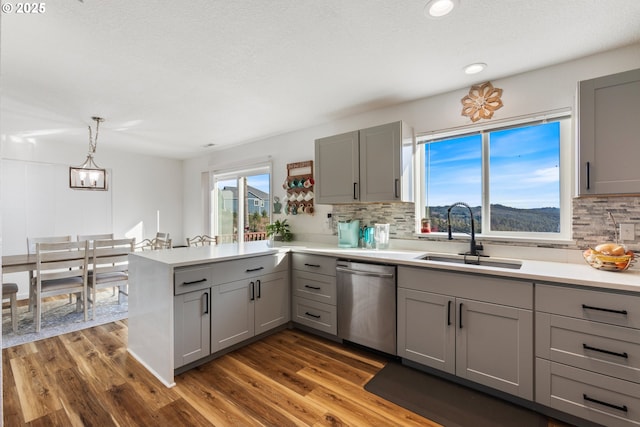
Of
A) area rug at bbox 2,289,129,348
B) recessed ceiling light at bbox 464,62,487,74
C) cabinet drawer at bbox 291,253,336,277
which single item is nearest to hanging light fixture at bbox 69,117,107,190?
area rug at bbox 2,289,129,348

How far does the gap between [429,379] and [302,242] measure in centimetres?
209

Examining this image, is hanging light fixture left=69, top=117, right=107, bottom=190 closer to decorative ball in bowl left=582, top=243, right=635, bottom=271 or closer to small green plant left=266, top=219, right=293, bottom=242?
small green plant left=266, top=219, right=293, bottom=242

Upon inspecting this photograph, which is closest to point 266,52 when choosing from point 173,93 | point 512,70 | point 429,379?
point 173,93

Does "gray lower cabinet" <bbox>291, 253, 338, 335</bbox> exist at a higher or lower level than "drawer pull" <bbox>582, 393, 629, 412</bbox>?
higher

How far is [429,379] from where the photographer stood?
241 cm

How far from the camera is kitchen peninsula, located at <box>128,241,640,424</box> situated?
1.84m

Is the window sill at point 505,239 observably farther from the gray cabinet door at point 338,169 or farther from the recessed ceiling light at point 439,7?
the recessed ceiling light at point 439,7

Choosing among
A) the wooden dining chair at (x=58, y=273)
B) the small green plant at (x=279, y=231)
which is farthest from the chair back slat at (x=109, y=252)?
the small green plant at (x=279, y=231)

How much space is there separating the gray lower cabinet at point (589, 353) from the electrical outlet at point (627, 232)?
65cm

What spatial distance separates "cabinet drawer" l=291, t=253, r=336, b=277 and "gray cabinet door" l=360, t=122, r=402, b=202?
0.69 meters

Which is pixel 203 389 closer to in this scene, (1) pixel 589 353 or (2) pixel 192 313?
(2) pixel 192 313

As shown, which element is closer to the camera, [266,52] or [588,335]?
[588,335]

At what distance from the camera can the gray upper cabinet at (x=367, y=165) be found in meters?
2.92

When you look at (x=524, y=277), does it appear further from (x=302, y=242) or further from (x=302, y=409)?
(x=302, y=242)
